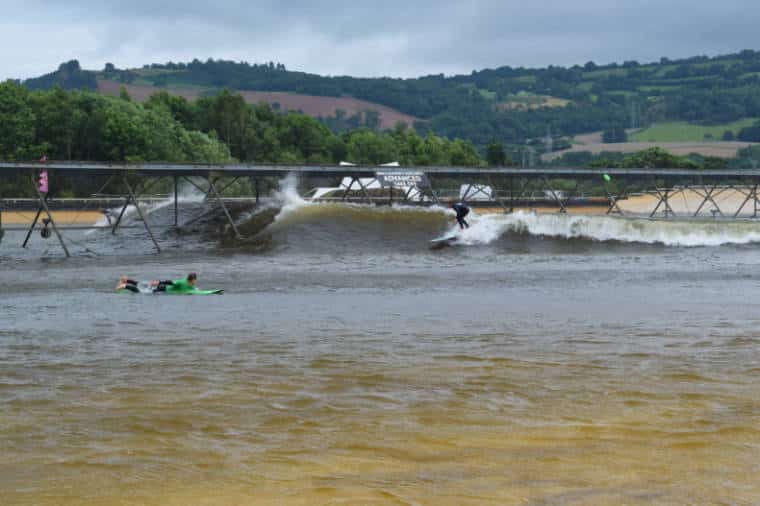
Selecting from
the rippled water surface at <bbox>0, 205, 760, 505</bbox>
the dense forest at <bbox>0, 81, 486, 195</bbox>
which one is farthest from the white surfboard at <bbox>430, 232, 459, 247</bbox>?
the dense forest at <bbox>0, 81, 486, 195</bbox>

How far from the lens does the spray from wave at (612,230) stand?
4969cm

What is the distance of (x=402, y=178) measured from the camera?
53.6m

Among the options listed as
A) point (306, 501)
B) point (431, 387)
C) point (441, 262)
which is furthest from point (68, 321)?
point (441, 262)

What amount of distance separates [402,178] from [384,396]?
41920mm

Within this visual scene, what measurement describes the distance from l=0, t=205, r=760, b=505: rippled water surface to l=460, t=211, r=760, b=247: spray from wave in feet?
73.3

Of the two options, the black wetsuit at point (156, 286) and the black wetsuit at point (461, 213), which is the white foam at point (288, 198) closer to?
the black wetsuit at point (461, 213)

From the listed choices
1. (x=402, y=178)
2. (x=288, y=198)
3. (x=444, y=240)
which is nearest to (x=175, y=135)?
(x=288, y=198)

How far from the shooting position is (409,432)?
1027 centimetres

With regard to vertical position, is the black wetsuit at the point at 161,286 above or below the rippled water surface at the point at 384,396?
below

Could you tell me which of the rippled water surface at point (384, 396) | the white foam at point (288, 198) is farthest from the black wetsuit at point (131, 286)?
the white foam at point (288, 198)

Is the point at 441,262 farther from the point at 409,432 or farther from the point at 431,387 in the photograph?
the point at 409,432

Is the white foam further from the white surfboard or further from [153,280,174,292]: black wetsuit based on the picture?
[153,280,174,292]: black wetsuit

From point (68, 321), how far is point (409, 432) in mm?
12787

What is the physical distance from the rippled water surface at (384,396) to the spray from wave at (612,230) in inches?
880
